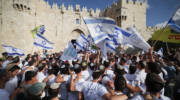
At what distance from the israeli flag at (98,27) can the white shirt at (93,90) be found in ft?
5.96

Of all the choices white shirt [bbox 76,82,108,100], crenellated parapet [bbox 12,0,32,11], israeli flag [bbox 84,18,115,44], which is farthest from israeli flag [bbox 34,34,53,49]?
crenellated parapet [bbox 12,0,32,11]

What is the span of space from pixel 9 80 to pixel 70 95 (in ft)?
4.56

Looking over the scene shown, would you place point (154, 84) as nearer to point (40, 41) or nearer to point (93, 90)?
point (93, 90)

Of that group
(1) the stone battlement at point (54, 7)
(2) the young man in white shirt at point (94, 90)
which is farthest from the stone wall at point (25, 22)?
(2) the young man in white shirt at point (94, 90)

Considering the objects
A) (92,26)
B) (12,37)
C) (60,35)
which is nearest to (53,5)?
(60,35)

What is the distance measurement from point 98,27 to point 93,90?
2425 millimetres

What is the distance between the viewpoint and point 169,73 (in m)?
3.63

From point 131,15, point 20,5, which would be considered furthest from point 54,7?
point 131,15

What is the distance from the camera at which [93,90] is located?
5.93 ft

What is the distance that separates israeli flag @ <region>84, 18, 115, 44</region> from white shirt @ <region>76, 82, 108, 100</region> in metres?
1.82

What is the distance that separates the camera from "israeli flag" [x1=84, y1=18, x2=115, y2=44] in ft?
11.5

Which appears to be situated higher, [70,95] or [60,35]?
[60,35]

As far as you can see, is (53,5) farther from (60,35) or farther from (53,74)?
(53,74)

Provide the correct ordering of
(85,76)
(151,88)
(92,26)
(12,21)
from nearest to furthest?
(151,88) → (85,76) → (92,26) → (12,21)
